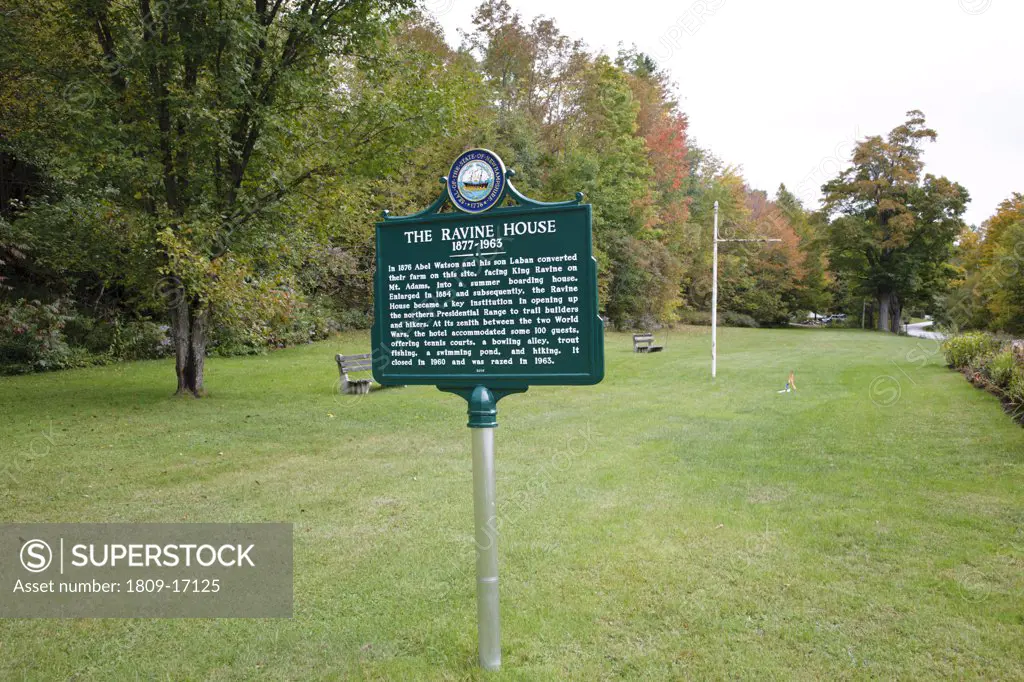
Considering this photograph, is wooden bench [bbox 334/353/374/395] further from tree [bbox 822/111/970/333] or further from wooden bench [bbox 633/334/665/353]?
tree [bbox 822/111/970/333]

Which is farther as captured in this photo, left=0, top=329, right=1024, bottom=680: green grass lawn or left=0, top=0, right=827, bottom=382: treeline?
left=0, top=0, right=827, bottom=382: treeline

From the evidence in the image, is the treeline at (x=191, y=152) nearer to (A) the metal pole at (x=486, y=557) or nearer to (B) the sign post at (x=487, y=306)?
(B) the sign post at (x=487, y=306)

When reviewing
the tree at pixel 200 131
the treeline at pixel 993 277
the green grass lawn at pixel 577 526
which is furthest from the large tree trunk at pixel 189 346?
the treeline at pixel 993 277

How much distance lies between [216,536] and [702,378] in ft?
51.1

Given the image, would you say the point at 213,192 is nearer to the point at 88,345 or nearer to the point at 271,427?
the point at 271,427

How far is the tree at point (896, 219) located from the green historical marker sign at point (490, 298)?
5622 centimetres

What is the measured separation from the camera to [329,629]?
489cm

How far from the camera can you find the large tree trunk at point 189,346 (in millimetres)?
15172

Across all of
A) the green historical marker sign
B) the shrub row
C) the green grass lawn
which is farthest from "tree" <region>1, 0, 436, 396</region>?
the shrub row

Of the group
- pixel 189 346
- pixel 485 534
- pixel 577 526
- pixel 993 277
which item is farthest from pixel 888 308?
pixel 485 534

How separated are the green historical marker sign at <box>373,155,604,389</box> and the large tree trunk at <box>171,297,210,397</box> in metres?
11.8

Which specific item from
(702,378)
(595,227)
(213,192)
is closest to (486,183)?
(213,192)

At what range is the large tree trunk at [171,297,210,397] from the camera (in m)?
15.2

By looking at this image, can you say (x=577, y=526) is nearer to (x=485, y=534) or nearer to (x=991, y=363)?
(x=485, y=534)
